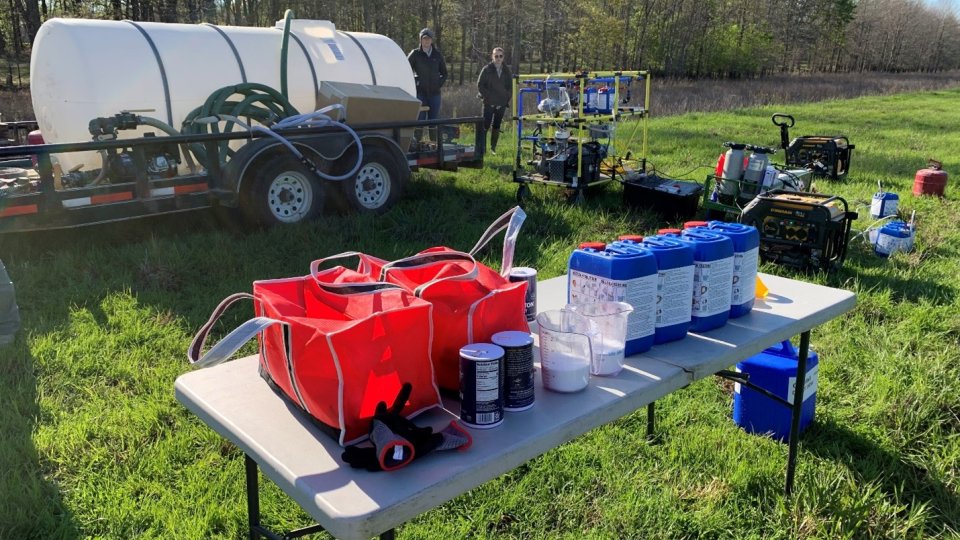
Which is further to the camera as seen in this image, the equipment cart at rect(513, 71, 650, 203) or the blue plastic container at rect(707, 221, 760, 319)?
the equipment cart at rect(513, 71, 650, 203)

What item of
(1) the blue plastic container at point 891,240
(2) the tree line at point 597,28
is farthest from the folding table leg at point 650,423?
(2) the tree line at point 597,28

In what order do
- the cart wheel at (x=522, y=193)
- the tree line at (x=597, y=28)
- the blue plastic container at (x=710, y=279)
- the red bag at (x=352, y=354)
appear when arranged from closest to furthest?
the red bag at (x=352, y=354) < the blue plastic container at (x=710, y=279) < the cart wheel at (x=522, y=193) < the tree line at (x=597, y=28)

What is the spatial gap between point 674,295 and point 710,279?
17cm

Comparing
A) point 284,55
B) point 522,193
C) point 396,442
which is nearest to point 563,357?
point 396,442

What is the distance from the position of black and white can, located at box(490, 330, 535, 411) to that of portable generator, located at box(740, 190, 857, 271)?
4736mm

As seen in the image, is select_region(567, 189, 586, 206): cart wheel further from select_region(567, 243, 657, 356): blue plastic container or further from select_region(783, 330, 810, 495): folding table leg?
select_region(567, 243, 657, 356): blue plastic container

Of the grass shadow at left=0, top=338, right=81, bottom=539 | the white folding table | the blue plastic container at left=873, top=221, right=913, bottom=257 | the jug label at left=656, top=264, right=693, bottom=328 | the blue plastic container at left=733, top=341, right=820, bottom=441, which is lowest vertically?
the grass shadow at left=0, top=338, right=81, bottom=539

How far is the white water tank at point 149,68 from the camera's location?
6.11 metres

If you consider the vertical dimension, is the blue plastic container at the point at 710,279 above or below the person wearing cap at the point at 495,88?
below

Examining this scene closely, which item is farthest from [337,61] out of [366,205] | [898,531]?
[898,531]

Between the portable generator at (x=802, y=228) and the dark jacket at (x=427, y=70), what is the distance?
617cm

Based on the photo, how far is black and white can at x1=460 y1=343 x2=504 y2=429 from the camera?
167 centimetres

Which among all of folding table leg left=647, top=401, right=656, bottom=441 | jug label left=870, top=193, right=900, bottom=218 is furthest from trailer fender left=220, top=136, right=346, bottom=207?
jug label left=870, top=193, right=900, bottom=218

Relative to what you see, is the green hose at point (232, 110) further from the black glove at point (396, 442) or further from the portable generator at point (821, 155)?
the portable generator at point (821, 155)
